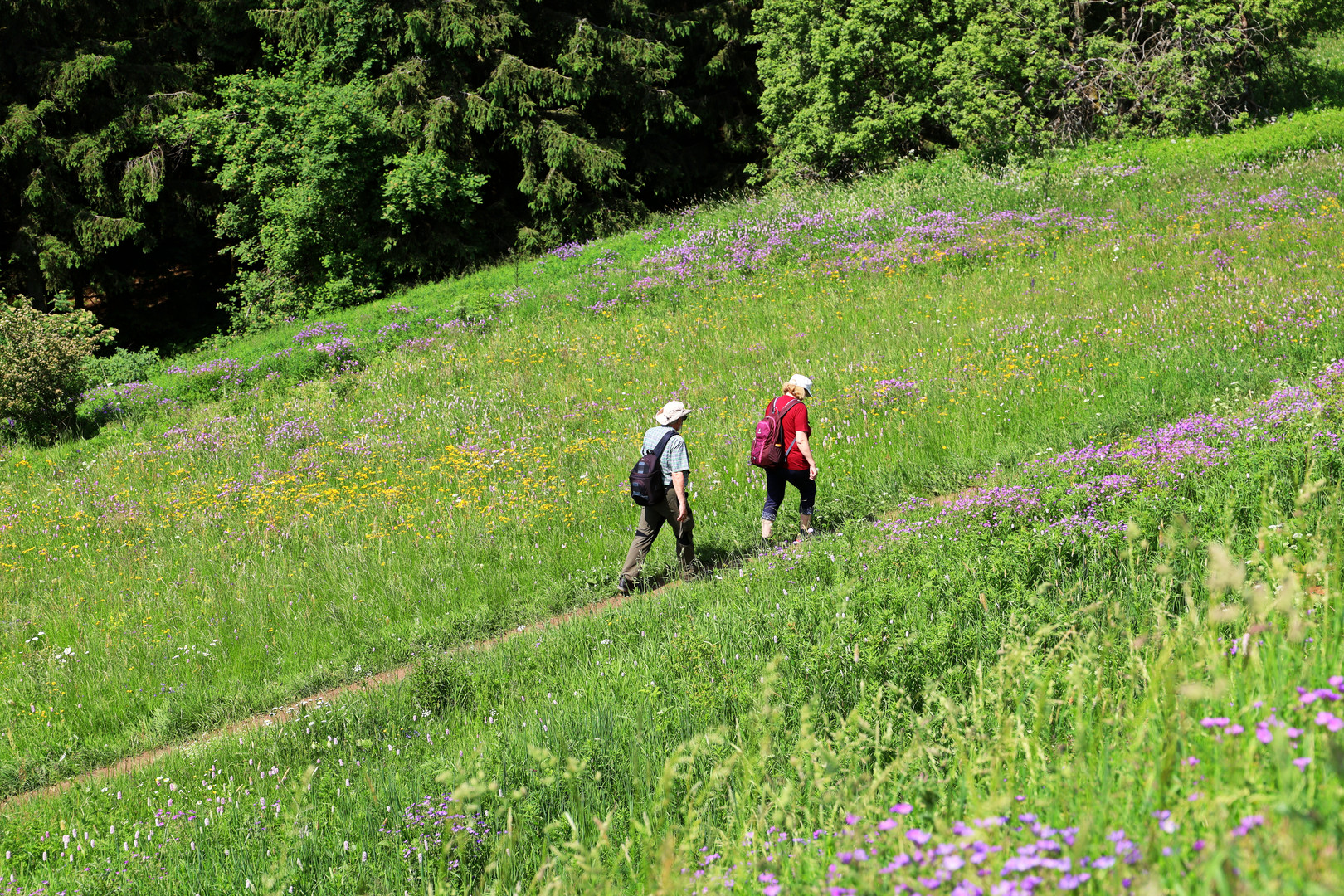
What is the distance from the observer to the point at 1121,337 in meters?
11.4

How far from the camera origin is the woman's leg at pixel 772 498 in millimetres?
8578

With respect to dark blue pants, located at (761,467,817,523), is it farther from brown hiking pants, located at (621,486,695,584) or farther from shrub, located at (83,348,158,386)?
shrub, located at (83,348,158,386)

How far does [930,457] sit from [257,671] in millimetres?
6976

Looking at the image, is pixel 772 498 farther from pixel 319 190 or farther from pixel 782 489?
pixel 319 190

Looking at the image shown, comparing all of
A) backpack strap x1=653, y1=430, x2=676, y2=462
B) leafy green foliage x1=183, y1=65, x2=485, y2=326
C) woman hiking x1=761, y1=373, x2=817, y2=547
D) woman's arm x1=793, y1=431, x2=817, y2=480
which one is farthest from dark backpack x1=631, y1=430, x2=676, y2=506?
leafy green foliage x1=183, y1=65, x2=485, y2=326

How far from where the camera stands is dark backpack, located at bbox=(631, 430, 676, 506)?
7859mm

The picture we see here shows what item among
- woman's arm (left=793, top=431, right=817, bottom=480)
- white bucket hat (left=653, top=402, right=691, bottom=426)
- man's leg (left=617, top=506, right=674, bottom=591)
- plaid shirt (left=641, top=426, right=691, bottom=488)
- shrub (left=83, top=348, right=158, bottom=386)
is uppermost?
shrub (left=83, top=348, right=158, bottom=386)

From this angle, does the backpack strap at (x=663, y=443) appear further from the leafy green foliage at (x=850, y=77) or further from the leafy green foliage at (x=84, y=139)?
the leafy green foliage at (x=84, y=139)

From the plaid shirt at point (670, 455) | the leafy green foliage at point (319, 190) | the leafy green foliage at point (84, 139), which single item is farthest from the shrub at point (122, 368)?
the plaid shirt at point (670, 455)

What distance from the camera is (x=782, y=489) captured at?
8.68m

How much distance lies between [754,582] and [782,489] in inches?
74.9

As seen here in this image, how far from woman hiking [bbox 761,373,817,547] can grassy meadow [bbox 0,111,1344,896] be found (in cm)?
45

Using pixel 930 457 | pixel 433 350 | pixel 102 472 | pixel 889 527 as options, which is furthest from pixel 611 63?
pixel 889 527

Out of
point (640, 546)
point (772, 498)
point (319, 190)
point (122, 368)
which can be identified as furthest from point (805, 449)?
point (319, 190)
